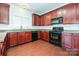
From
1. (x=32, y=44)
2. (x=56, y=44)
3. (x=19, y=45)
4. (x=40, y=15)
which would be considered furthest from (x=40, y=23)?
(x=56, y=44)

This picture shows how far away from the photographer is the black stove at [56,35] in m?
2.03

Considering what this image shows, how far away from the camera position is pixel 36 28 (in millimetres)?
1439

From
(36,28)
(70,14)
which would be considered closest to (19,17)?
(36,28)

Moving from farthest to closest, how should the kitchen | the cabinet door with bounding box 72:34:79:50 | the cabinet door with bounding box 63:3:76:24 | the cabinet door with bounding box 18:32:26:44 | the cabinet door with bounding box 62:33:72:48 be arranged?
1. the cabinet door with bounding box 18:32:26:44
2. the cabinet door with bounding box 62:33:72:48
3. the cabinet door with bounding box 72:34:79:50
4. the cabinet door with bounding box 63:3:76:24
5. the kitchen

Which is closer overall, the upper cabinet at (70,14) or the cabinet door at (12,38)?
the upper cabinet at (70,14)

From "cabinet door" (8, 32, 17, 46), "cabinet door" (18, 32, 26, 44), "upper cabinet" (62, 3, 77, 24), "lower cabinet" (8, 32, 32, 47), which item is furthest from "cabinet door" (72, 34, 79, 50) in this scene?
"cabinet door" (8, 32, 17, 46)

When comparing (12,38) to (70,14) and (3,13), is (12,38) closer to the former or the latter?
(3,13)

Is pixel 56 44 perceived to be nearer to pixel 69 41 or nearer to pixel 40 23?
pixel 69 41

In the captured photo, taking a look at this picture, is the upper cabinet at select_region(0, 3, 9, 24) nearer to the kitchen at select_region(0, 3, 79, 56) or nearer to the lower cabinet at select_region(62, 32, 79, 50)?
the kitchen at select_region(0, 3, 79, 56)

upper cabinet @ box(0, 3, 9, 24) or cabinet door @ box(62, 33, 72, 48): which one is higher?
upper cabinet @ box(0, 3, 9, 24)

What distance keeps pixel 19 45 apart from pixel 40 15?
0.72 meters

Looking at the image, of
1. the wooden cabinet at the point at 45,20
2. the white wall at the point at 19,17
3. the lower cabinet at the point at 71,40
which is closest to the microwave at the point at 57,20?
Result: the wooden cabinet at the point at 45,20

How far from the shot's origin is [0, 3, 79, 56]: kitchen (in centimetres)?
Answer: 121

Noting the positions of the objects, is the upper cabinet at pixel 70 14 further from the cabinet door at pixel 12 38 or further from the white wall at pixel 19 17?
the cabinet door at pixel 12 38
